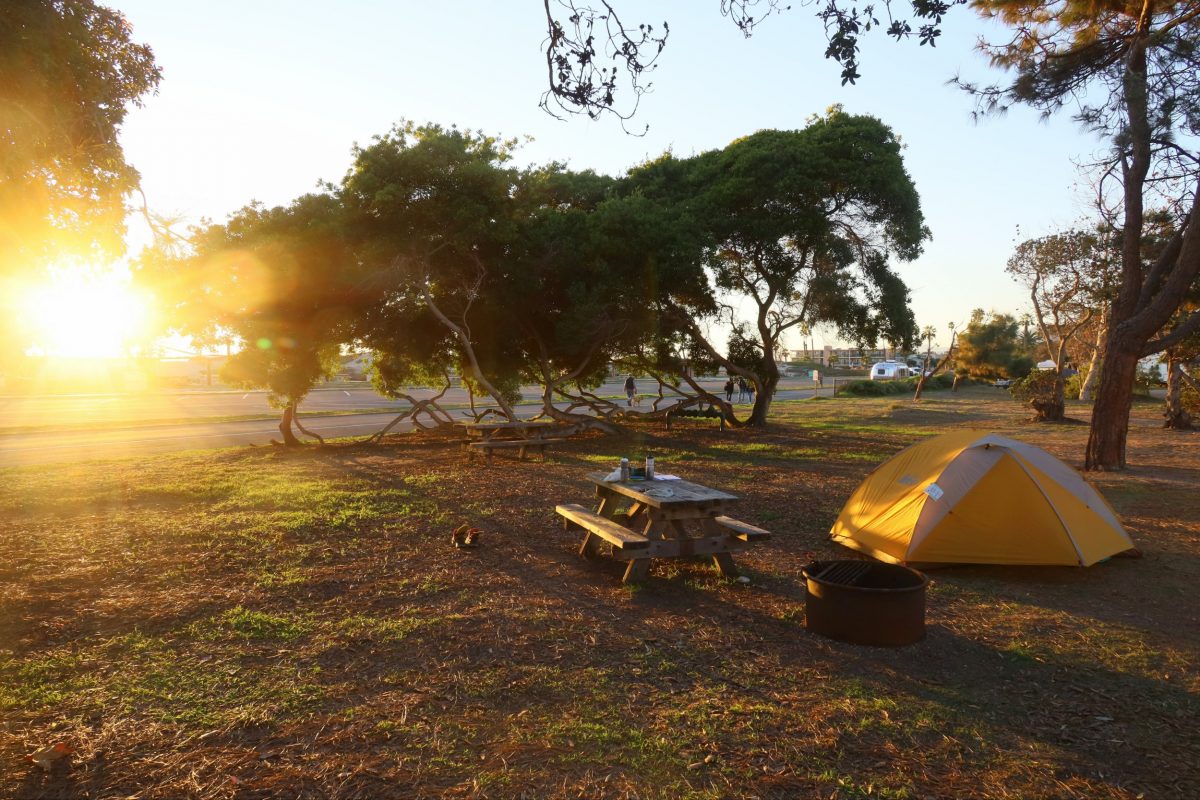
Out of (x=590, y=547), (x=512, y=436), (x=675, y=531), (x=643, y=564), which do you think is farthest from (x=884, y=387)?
(x=643, y=564)

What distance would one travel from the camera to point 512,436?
619 inches

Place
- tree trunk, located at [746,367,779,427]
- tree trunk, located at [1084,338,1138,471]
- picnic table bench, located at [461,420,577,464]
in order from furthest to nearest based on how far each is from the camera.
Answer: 1. tree trunk, located at [746,367,779,427]
2. picnic table bench, located at [461,420,577,464]
3. tree trunk, located at [1084,338,1138,471]

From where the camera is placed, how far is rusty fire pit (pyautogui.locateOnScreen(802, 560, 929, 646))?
4.84 metres

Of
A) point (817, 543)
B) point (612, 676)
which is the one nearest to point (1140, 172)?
point (817, 543)

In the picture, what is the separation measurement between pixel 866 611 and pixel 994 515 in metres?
2.64

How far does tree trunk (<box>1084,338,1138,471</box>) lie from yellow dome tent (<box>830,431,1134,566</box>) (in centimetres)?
654

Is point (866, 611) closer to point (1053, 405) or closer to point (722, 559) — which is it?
point (722, 559)

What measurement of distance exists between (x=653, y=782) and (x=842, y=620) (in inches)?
87.7

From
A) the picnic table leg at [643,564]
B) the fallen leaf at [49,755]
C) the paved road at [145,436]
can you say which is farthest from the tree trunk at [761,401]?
the fallen leaf at [49,755]

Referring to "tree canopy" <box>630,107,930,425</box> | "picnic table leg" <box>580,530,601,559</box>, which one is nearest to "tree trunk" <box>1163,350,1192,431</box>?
"tree canopy" <box>630,107,930,425</box>

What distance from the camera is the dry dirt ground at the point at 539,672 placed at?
11.0 feet

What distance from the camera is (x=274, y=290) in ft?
46.5

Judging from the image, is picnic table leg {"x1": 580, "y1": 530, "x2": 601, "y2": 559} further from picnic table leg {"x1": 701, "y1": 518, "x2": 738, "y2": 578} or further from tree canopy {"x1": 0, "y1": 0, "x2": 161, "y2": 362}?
tree canopy {"x1": 0, "y1": 0, "x2": 161, "y2": 362}

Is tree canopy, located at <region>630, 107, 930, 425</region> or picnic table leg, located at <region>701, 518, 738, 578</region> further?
tree canopy, located at <region>630, 107, 930, 425</region>
